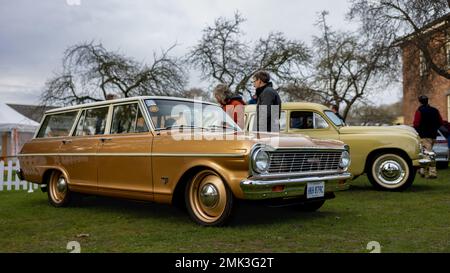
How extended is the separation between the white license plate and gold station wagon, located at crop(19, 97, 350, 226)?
0.04 feet

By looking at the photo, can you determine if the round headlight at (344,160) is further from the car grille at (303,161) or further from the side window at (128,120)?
the side window at (128,120)

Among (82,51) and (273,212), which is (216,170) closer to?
(273,212)

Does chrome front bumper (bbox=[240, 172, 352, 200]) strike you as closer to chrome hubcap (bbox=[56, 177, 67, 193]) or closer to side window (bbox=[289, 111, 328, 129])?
side window (bbox=[289, 111, 328, 129])

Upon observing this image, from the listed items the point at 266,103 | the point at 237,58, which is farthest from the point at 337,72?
the point at 266,103

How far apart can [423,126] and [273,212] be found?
6.30 meters

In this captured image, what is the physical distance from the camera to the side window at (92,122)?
23.2 ft

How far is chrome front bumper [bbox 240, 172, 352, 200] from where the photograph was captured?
5035 mm

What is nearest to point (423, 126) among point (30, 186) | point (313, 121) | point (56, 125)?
point (313, 121)

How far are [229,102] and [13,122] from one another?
17.2m

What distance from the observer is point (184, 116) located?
6.37 metres

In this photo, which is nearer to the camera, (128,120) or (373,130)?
(128,120)

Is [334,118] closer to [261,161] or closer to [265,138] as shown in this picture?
[265,138]

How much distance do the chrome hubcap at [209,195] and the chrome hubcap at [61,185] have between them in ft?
10.1
